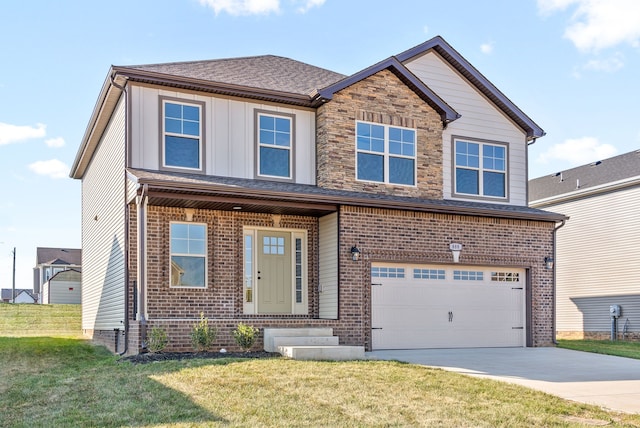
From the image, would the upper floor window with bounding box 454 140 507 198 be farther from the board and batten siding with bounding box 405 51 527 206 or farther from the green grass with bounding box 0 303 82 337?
the green grass with bounding box 0 303 82 337

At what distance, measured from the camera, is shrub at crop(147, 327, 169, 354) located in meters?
11.8

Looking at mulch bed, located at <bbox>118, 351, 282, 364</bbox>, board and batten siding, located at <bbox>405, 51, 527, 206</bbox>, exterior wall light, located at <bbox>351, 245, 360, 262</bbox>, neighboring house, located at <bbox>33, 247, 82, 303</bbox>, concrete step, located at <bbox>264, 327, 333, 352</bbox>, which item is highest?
board and batten siding, located at <bbox>405, 51, 527, 206</bbox>

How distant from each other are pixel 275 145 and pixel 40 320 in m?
15.5

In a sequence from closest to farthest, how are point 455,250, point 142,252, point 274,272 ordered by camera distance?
1. point 142,252
2. point 274,272
3. point 455,250

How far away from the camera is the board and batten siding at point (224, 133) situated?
13.6m

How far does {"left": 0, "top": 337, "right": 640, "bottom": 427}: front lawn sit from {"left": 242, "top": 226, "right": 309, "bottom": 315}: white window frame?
3610 millimetres

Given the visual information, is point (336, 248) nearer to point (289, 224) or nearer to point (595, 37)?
point (289, 224)

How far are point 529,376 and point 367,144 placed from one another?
6.83 m

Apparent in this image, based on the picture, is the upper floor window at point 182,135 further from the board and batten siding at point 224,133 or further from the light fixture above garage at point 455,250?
the light fixture above garage at point 455,250

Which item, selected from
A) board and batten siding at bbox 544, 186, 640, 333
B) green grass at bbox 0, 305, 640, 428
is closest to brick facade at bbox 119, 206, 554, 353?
green grass at bbox 0, 305, 640, 428

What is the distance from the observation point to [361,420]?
705 centimetres

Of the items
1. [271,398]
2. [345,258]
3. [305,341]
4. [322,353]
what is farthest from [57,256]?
[271,398]

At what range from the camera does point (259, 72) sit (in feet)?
53.1

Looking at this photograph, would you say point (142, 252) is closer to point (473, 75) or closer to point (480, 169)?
point (480, 169)
